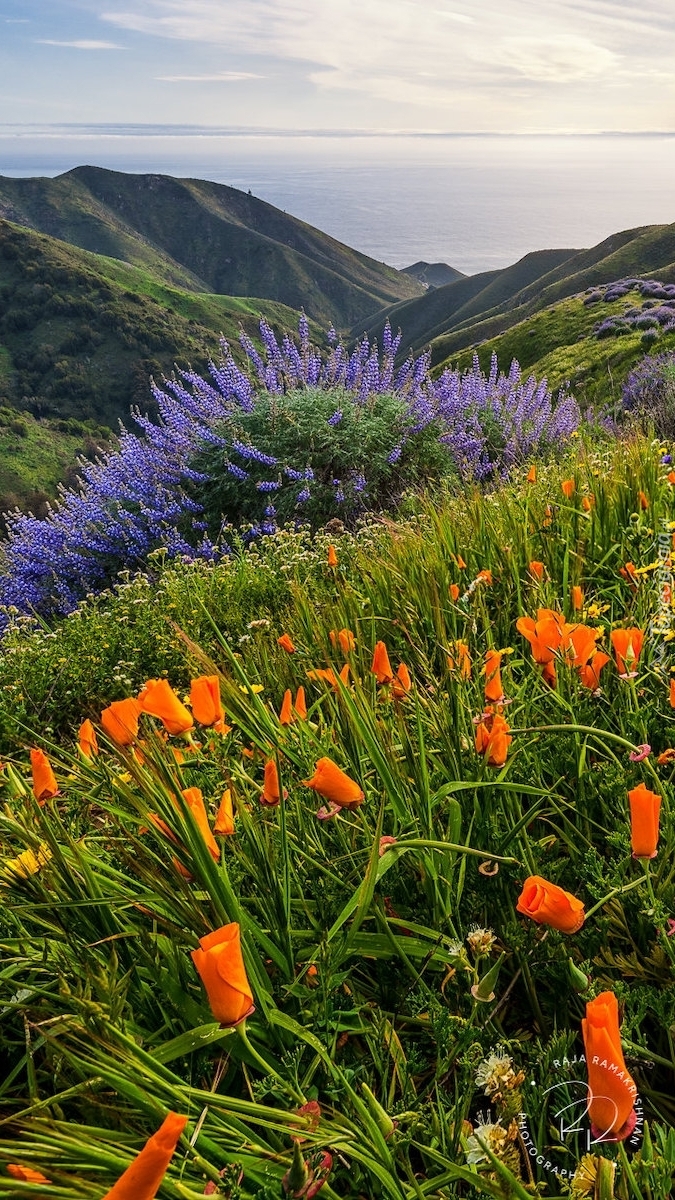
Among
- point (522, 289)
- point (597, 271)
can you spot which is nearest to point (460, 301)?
point (522, 289)

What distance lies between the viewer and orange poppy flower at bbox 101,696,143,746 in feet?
4.28

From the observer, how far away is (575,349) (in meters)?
25.3

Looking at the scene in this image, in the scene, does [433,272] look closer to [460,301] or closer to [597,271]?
[460,301]

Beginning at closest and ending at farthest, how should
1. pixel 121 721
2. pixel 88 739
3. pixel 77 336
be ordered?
pixel 121 721, pixel 88 739, pixel 77 336

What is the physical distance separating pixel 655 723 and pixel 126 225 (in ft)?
645

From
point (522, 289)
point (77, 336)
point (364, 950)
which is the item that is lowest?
point (364, 950)

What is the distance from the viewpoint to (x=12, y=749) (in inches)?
135

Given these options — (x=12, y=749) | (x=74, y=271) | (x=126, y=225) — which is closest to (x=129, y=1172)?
(x=12, y=749)

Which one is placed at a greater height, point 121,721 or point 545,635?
point 545,635

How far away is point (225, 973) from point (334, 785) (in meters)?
0.37

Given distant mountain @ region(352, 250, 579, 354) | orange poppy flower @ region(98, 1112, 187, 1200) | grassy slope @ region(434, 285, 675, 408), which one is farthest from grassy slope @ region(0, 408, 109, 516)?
A: orange poppy flower @ region(98, 1112, 187, 1200)

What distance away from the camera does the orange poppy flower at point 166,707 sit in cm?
124

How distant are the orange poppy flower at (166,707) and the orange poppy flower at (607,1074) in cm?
79

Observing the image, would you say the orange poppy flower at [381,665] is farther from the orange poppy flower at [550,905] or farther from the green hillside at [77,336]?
the green hillside at [77,336]
